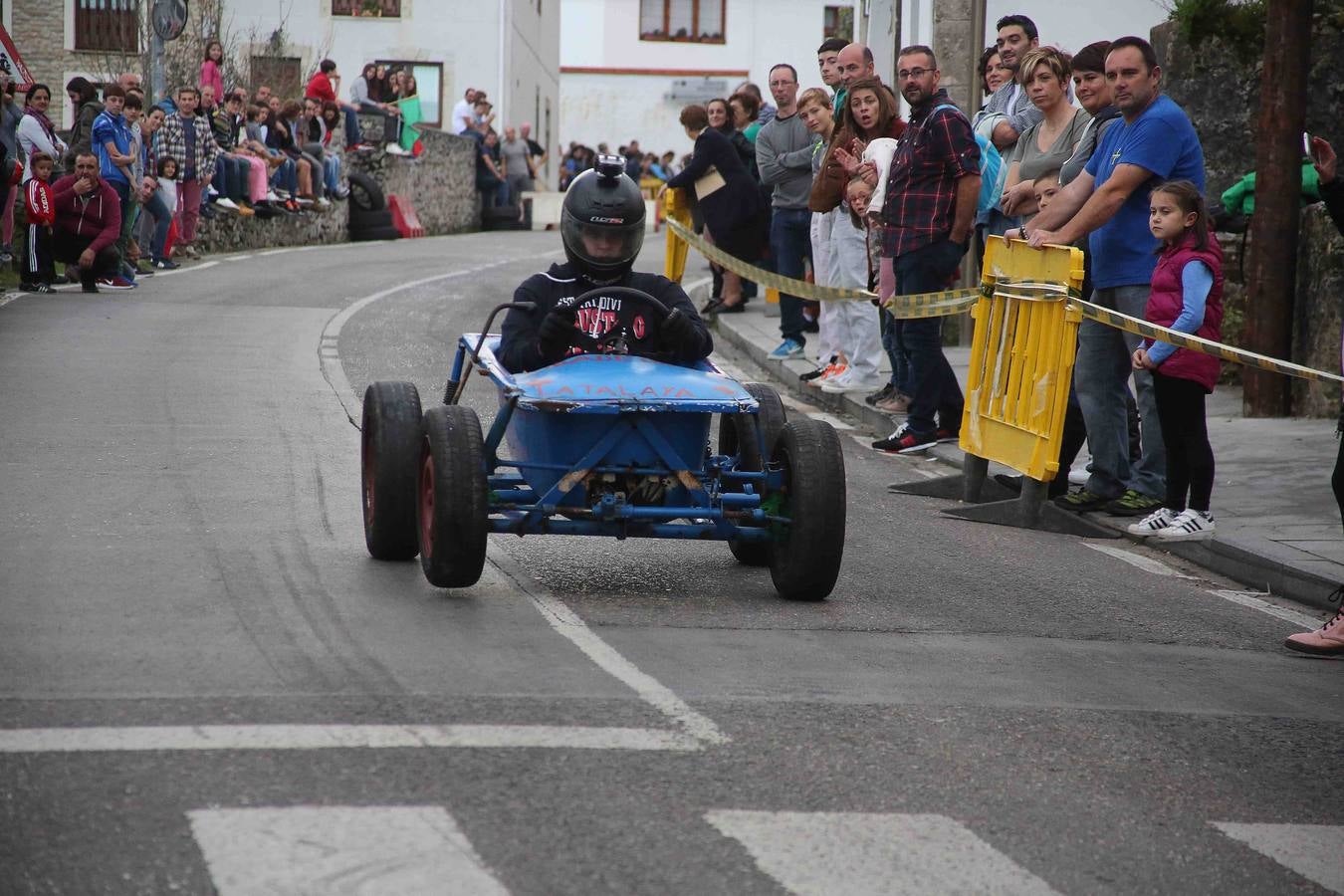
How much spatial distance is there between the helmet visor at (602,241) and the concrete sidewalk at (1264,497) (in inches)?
124

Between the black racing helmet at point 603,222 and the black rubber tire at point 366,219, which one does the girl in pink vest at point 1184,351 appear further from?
the black rubber tire at point 366,219

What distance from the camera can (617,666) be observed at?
6.03 metres

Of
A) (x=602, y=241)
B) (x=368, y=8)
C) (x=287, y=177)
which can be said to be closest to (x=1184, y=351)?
(x=602, y=241)

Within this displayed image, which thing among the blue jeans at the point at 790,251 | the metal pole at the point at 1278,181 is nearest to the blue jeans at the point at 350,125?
the blue jeans at the point at 790,251

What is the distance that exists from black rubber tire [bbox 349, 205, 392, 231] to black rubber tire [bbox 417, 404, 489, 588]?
2648 centimetres

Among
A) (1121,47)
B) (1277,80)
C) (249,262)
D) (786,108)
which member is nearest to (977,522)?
(1121,47)

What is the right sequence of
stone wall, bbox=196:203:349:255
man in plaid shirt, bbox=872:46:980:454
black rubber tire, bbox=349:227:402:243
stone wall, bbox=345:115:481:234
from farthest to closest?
stone wall, bbox=345:115:481:234 → black rubber tire, bbox=349:227:402:243 → stone wall, bbox=196:203:349:255 → man in plaid shirt, bbox=872:46:980:454

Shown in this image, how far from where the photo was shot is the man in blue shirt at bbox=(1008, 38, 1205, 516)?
9.59m

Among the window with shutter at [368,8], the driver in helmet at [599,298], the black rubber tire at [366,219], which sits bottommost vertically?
the black rubber tire at [366,219]

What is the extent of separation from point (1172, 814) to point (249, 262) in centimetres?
2081

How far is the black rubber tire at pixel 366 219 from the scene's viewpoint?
3300cm

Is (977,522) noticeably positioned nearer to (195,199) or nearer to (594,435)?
(594,435)

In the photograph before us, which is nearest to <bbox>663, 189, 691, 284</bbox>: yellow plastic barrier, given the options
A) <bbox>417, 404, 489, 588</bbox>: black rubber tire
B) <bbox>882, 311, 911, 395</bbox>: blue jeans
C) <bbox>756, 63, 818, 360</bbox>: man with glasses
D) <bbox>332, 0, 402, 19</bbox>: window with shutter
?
<bbox>756, 63, 818, 360</bbox>: man with glasses

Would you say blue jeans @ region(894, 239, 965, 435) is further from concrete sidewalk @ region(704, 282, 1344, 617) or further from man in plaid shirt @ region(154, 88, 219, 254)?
man in plaid shirt @ region(154, 88, 219, 254)
